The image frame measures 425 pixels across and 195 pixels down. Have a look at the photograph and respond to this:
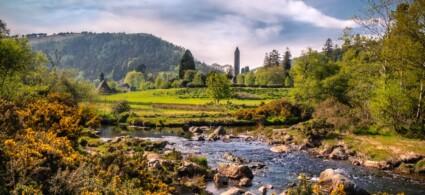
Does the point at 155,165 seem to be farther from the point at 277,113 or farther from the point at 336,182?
the point at 277,113

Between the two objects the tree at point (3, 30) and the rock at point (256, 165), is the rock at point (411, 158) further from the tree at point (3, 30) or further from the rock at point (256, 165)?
the tree at point (3, 30)

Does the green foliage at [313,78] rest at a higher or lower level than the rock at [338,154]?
higher

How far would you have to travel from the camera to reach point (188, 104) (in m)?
108

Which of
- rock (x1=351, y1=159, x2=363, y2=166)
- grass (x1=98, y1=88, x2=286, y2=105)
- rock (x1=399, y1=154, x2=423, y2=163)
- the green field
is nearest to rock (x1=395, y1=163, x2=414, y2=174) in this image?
rock (x1=399, y1=154, x2=423, y2=163)

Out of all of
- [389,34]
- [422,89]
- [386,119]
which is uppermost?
[389,34]

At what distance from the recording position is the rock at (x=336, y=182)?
2949 centimetres

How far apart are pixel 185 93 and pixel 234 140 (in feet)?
253

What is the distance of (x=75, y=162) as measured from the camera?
805 inches

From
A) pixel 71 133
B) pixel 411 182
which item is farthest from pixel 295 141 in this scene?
pixel 71 133

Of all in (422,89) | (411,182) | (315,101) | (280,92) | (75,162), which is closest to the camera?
(75,162)

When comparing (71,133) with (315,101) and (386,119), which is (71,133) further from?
(315,101)

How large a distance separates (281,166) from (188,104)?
68289mm

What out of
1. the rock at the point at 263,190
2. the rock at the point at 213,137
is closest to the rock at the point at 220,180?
the rock at the point at 263,190

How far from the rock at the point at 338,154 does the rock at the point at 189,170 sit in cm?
1751
